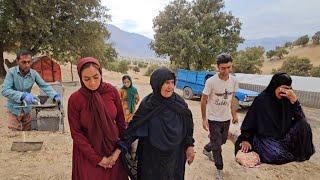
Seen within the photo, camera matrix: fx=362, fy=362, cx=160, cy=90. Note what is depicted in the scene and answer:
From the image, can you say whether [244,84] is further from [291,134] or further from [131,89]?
[291,134]

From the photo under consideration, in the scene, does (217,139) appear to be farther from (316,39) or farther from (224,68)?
(316,39)

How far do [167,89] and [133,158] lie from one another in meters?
0.82

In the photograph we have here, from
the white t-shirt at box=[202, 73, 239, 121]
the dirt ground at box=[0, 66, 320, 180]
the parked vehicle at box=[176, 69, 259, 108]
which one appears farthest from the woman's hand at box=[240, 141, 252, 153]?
the parked vehicle at box=[176, 69, 259, 108]

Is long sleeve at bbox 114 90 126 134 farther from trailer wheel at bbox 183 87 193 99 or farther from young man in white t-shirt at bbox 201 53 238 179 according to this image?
trailer wheel at bbox 183 87 193 99

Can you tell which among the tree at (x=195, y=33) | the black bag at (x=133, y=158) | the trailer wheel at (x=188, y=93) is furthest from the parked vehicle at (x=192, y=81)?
the black bag at (x=133, y=158)

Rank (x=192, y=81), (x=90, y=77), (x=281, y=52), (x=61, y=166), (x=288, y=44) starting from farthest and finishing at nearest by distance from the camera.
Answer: (x=288, y=44) < (x=281, y=52) < (x=192, y=81) < (x=61, y=166) < (x=90, y=77)

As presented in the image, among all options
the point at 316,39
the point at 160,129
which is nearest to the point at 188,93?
the point at 160,129

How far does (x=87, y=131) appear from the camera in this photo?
3.37m

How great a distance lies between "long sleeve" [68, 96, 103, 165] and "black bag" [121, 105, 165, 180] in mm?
304

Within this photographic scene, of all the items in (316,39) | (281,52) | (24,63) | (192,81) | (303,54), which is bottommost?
(192,81)

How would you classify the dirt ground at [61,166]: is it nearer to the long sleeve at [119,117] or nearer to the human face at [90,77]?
the long sleeve at [119,117]

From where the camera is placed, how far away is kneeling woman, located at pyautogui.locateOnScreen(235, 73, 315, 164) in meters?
3.40

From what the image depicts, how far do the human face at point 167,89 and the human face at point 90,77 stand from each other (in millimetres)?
620

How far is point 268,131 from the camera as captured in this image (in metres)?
3.59
